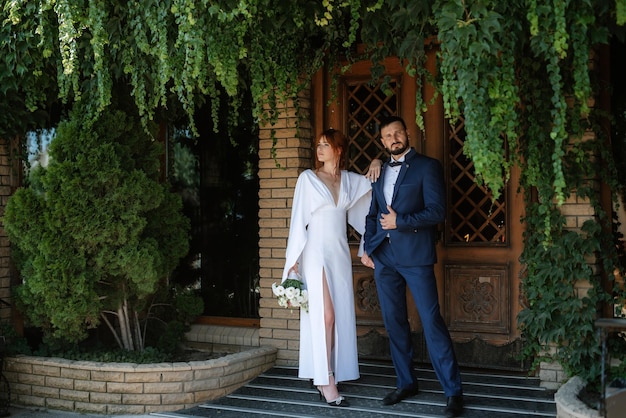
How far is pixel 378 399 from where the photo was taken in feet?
18.0

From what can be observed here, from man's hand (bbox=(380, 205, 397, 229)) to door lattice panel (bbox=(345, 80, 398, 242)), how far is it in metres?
1.25

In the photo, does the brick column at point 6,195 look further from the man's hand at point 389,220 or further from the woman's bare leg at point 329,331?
the man's hand at point 389,220

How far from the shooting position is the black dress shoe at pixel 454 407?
5023 millimetres

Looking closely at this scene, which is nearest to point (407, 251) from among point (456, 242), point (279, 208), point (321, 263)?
point (321, 263)

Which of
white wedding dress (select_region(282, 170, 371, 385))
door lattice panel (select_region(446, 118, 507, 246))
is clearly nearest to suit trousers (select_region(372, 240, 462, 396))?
white wedding dress (select_region(282, 170, 371, 385))

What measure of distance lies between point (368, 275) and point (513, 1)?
310 cm

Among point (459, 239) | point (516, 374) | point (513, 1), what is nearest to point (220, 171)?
point (459, 239)

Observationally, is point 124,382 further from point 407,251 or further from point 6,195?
point 407,251

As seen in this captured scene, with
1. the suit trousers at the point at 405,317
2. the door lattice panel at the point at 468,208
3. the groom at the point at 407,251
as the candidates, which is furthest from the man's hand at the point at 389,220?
the door lattice panel at the point at 468,208

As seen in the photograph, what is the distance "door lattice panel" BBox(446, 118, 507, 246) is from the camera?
594 centimetres

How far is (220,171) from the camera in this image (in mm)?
7289

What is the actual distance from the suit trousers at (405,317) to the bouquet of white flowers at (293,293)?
0.57 m

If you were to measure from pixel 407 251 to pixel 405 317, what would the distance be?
1.82 ft

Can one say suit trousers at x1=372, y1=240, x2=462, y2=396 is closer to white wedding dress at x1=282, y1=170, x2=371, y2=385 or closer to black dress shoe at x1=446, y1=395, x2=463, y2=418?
black dress shoe at x1=446, y1=395, x2=463, y2=418
